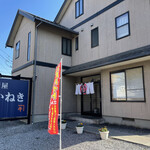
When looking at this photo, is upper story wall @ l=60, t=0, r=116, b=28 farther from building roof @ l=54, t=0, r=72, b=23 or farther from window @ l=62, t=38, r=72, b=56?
window @ l=62, t=38, r=72, b=56

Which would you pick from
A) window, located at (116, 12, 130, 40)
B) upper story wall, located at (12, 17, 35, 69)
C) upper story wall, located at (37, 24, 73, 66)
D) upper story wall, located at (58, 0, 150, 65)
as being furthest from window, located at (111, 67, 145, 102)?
upper story wall, located at (12, 17, 35, 69)

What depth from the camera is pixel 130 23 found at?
6953mm

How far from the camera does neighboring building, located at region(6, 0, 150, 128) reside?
6402mm

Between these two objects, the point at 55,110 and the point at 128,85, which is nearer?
the point at 55,110

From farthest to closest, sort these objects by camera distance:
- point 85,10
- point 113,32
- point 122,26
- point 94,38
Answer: point 85,10 < point 94,38 < point 113,32 < point 122,26

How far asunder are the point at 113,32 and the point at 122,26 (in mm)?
549

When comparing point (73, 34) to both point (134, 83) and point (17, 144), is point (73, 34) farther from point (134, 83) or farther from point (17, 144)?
point (17, 144)

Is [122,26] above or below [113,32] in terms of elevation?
above

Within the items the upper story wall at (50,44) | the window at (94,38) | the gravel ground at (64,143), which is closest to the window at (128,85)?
the window at (94,38)

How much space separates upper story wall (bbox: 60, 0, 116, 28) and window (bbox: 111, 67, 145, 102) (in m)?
4.21

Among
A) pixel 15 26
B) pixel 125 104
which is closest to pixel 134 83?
pixel 125 104

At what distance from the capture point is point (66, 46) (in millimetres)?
9992

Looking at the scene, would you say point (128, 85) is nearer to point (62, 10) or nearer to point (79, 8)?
point (79, 8)

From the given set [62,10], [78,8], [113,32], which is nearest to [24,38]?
[62,10]
